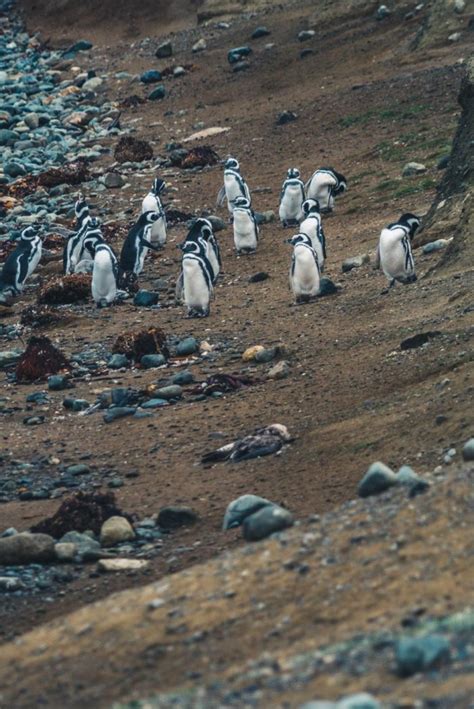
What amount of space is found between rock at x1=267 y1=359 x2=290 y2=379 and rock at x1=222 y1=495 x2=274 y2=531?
11.2 feet

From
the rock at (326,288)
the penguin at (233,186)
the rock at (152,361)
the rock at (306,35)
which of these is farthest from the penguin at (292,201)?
the rock at (306,35)

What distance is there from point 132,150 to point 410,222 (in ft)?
31.7

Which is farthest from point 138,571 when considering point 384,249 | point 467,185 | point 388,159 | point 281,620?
point 388,159

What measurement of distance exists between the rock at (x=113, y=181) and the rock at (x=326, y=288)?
8.23 m

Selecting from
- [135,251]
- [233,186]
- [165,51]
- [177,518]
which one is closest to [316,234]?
[135,251]

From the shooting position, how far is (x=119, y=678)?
18.6 feet

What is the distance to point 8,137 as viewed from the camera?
88.8ft

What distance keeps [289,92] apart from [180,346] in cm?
1327

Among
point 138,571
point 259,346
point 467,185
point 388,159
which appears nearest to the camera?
point 138,571

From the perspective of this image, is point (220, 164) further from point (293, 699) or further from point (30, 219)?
point (293, 699)

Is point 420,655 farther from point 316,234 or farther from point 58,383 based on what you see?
point 316,234

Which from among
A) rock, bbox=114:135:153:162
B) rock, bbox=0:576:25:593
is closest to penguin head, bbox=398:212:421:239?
rock, bbox=0:576:25:593

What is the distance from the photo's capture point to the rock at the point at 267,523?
710 cm

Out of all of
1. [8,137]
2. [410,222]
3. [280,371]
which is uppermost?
[410,222]
